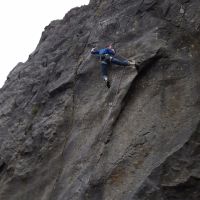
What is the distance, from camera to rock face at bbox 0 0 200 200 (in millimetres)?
20125

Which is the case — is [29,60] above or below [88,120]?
above

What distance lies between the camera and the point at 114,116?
2311cm

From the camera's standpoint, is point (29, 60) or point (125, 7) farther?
point (29, 60)

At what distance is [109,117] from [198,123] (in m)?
5.17

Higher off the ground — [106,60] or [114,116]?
[106,60]

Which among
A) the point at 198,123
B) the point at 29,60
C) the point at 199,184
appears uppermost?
the point at 29,60

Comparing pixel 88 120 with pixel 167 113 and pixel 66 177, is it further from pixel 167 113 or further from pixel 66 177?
pixel 167 113

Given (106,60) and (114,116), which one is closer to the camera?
(114,116)

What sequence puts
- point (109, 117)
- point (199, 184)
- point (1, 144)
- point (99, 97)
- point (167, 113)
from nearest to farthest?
point (199, 184)
point (167, 113)
point (109, 117)
point (99, 97)
point (1, 144)

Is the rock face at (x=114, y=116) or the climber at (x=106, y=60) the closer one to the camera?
the rock face at (x=114, y=116)

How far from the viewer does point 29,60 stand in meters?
34.8

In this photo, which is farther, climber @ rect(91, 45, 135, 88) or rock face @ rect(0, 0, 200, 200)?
climber @ rect(91, 45, 135, 88)

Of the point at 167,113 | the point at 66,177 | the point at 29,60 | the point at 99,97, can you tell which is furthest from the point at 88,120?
the point at 29,60

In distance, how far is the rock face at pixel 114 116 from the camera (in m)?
20.1
